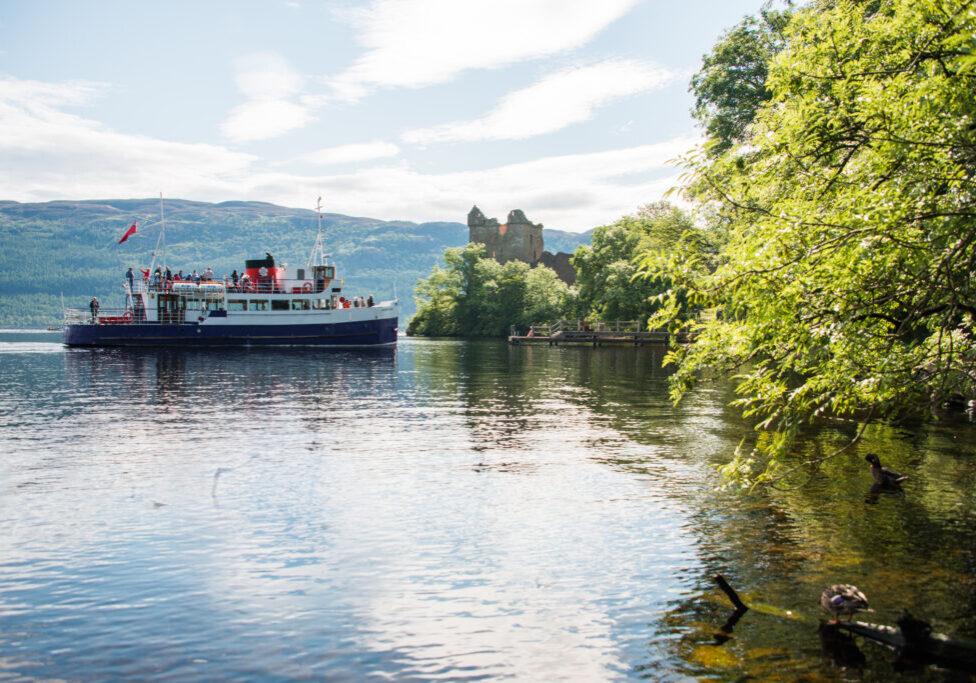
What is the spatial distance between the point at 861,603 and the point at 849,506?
598 centimetres

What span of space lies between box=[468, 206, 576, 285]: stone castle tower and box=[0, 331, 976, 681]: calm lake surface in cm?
13945

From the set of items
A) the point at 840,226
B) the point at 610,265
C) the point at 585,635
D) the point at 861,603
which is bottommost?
the point at 585,635

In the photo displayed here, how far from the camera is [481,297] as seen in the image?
12862cm

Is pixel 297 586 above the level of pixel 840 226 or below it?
below

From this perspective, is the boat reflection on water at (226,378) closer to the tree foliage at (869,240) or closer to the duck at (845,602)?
the tree foliage at (869,240)

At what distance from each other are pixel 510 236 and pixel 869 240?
157794 millimetres

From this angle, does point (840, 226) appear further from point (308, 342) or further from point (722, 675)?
point (308, 342)

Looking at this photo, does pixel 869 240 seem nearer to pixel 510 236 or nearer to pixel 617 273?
pixel 617 273

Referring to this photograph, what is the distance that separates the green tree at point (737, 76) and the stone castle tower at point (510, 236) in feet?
343

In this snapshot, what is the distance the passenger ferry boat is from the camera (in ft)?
261

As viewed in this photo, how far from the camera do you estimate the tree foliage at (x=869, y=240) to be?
795 centimetres

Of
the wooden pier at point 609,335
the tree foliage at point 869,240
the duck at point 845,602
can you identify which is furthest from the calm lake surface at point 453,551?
the wooden pier at point 609,335

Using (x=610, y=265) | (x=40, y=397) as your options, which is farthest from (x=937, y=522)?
(x=610, y=265)

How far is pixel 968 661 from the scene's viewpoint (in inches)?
295
